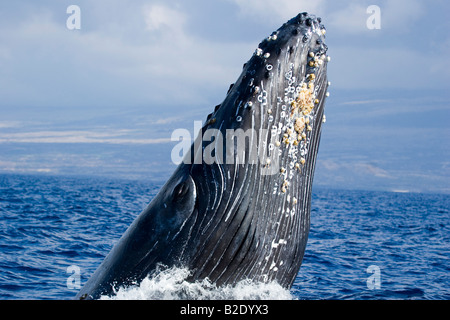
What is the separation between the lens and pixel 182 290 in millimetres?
5211

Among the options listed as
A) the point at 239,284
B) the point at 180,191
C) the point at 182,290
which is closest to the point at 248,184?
the point at 180,191

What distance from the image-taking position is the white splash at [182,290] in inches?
203

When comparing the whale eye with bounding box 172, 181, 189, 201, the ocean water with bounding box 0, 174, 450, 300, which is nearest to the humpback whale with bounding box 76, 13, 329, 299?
the whale eye with bounding box 172, 181, 189, 201

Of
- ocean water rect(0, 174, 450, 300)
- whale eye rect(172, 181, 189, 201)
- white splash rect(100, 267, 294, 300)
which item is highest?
whale eye rect(172, 181, 189, 201)

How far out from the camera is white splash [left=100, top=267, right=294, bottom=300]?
5164 mm

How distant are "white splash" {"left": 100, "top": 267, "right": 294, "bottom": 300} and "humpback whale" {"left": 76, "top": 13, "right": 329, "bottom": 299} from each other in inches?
2.7

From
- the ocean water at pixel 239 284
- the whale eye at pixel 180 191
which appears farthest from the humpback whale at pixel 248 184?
the ocean water at pixel 239 284

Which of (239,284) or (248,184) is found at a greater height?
(248,184)

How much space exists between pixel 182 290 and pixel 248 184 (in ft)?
4.13

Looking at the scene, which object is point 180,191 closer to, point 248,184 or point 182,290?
point 248,184

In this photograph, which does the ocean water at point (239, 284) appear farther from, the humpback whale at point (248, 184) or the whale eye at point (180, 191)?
the whale eye at point (180, 191)

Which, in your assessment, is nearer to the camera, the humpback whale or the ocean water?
the humpback whale

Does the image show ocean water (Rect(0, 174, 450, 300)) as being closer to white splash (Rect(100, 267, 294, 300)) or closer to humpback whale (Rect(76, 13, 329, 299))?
white splash (Rect(100, 267, 294, 300))
